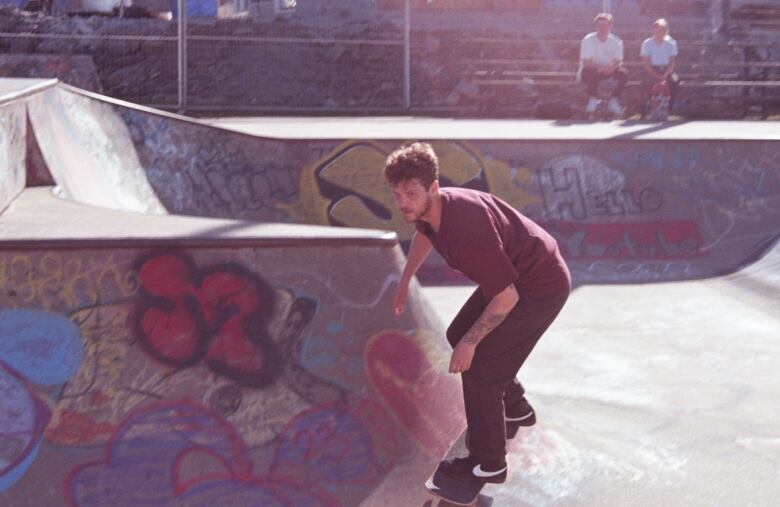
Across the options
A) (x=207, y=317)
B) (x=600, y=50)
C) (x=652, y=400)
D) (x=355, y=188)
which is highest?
(x=600, y=50)

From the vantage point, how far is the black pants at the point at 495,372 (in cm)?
400

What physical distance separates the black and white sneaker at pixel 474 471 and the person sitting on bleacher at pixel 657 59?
12607 millimetres

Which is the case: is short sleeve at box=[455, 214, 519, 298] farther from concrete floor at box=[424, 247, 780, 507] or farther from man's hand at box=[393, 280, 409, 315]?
concrete floor at box=[424, 247, 780, 507]

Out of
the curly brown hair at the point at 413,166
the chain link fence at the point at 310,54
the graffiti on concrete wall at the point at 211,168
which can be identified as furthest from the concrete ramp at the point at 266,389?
the chain link fence at the point at 310,54

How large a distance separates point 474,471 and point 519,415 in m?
0.59

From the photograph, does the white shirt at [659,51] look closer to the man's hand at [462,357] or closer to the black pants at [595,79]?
the black pants at [595,79]

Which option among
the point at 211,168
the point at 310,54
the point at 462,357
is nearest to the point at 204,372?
the point at 462,357

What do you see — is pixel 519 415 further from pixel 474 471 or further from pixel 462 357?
pixel 462 357

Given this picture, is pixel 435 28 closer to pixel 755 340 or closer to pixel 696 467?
pixel 755 340

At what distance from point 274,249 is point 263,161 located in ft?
18.0

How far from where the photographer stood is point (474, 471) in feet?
13.2

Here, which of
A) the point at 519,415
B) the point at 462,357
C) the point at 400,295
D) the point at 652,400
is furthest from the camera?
the point at 652,400

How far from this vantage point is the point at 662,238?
9.64m

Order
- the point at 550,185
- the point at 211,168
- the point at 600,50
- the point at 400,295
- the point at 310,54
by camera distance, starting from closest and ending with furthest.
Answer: the point at 400,295
the point at 211,168
the point at 550,185
the point at 600,50
the point at 310,54
